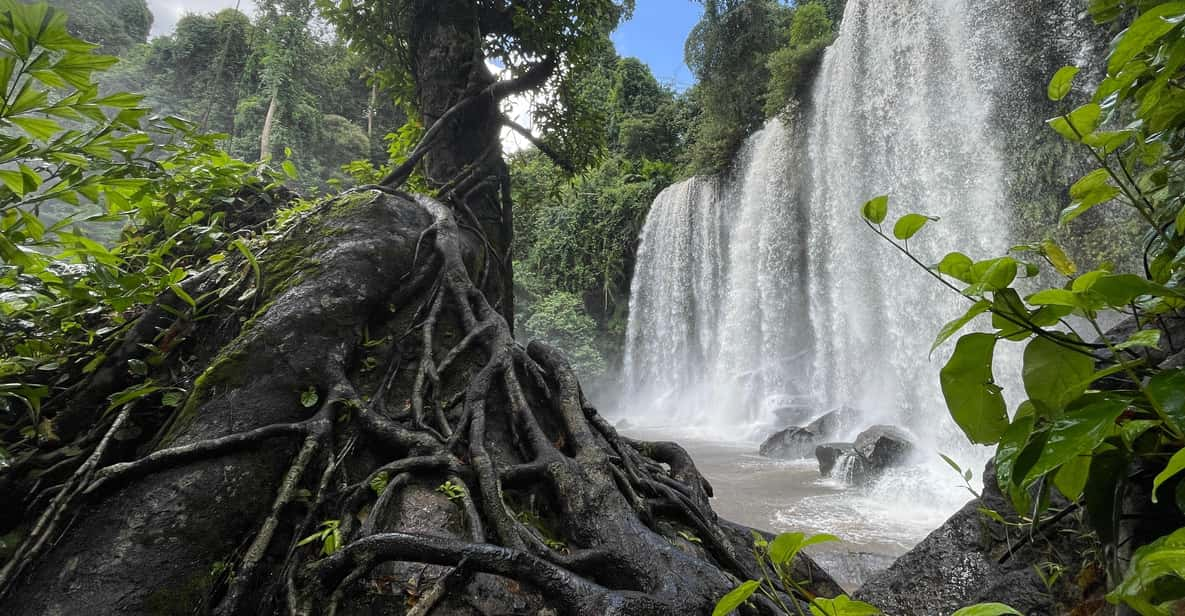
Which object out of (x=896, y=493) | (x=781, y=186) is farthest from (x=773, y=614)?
(x=781, y=186)

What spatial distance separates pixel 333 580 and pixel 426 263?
1.71 meters

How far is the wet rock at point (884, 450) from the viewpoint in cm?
761

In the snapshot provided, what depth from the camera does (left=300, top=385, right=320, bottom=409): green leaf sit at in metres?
1.93

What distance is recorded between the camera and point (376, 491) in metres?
1.75

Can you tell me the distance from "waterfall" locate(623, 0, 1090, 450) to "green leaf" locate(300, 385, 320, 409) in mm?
10728

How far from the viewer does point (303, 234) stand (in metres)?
2.57

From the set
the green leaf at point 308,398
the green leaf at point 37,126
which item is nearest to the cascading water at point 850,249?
the green leaf at point 308,398

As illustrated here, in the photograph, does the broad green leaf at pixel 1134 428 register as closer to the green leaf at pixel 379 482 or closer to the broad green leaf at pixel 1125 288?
the broad green leaf at pixel 1125 288

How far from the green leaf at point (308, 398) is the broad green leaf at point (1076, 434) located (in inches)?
79.6

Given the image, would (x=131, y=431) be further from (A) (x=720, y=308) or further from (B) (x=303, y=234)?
(A) (x=720, y=308)

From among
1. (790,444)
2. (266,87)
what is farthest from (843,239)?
(266,87)

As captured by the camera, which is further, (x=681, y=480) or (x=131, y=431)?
(x=681, y=480)

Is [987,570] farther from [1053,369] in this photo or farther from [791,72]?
[791,72]

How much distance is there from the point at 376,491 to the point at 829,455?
783 centimetres
